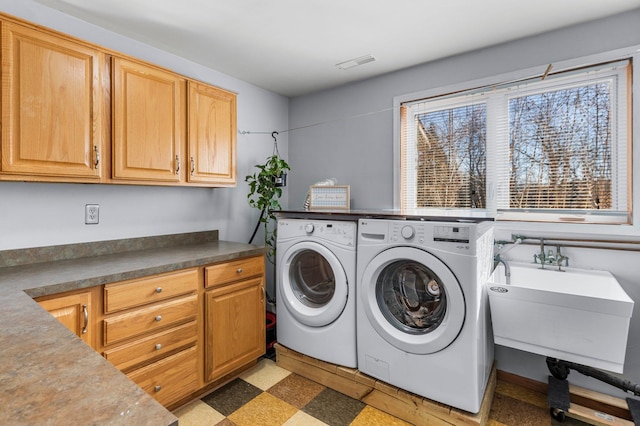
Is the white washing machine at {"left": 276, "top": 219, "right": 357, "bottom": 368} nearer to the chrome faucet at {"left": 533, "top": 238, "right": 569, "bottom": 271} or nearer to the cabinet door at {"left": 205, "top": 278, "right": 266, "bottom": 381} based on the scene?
the cabinet door at {"left": 205, "top": 278, "right": 266, "bottom": 381}

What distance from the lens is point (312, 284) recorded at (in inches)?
96.7

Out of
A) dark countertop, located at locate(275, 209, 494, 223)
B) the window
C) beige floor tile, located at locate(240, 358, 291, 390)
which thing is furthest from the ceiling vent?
beige floor tile, located at locate(240, 358, 291, 390)

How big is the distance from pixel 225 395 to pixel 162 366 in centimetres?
52

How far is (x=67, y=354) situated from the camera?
0.74 m

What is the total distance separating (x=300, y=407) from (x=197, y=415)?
610 millimetres

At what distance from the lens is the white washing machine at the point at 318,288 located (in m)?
2.13

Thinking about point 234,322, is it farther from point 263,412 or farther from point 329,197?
point 329,197

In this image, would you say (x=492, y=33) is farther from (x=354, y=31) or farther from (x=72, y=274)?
(x=72, y=274)

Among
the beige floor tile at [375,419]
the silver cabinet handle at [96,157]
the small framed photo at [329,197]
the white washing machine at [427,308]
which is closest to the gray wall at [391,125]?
the small framed photo at [329,197]

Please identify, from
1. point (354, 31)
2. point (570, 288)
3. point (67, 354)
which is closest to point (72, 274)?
point (67, 354)

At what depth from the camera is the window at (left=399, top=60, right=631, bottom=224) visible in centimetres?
205

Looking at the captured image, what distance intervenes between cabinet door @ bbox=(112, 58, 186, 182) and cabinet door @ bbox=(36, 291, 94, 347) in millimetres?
743

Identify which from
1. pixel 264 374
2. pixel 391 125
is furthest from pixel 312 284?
pixel 391 125

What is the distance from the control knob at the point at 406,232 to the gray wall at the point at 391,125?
37.3 inches
